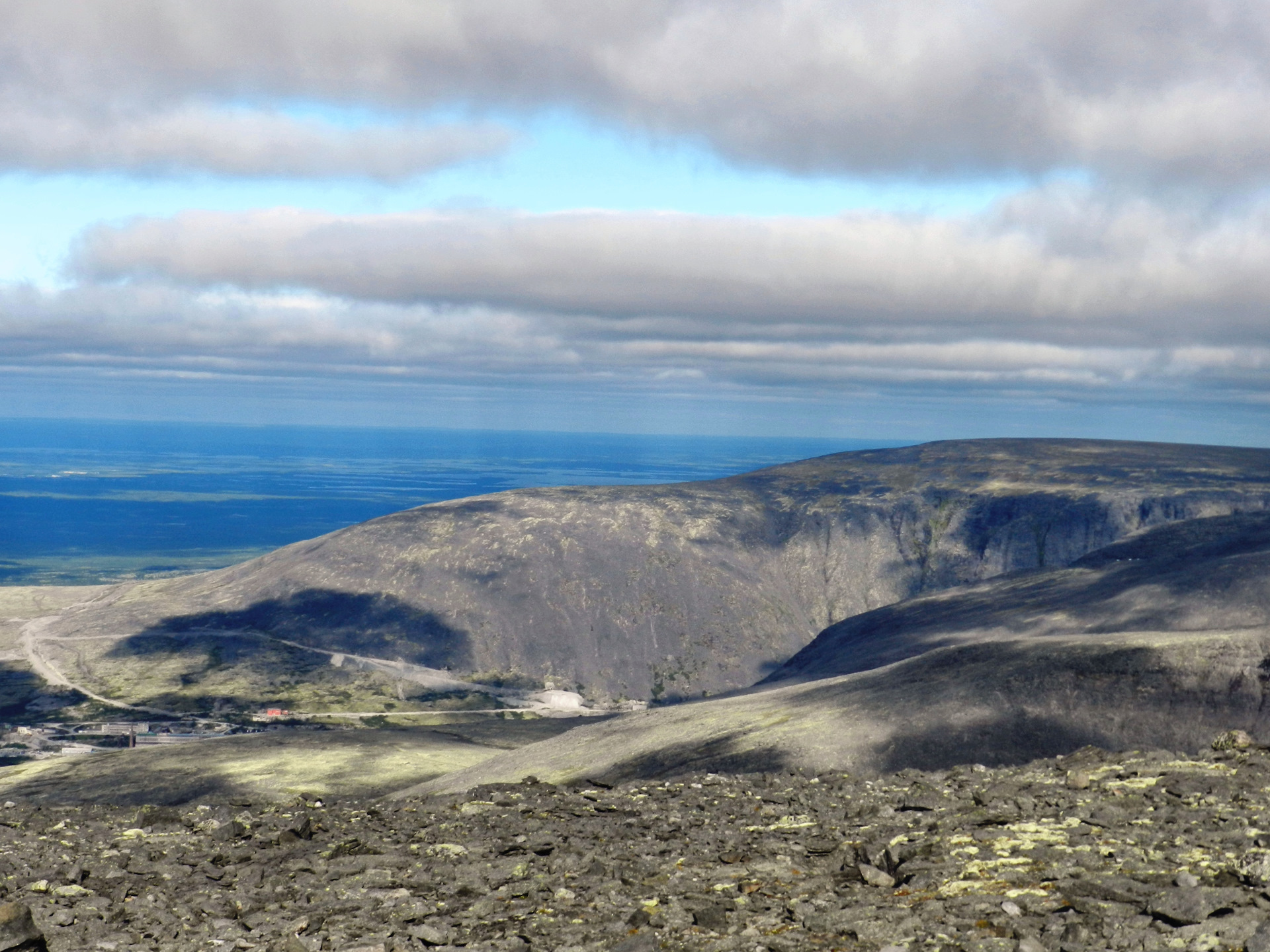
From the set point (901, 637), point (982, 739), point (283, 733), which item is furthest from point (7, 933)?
point (901, 637)

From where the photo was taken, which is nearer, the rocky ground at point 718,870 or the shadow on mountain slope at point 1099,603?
the rocky ground at point 718,870

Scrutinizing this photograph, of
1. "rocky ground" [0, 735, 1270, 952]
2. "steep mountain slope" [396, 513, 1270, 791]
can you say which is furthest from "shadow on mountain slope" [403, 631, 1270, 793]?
"rocky ground" [0, 735, 1270, 952]

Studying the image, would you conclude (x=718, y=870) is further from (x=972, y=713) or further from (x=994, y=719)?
(x=972, y=713)

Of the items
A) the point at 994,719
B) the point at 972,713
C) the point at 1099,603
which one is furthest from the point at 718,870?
the point at 1099,603

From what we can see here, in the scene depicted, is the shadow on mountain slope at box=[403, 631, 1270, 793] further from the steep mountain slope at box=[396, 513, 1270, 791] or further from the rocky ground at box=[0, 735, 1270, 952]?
the rocky ground at box=[0, 735, 1270, 952]

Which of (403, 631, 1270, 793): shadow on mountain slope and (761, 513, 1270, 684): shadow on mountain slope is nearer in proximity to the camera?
(403, 631, 1270, 793): shadow on mountain slope

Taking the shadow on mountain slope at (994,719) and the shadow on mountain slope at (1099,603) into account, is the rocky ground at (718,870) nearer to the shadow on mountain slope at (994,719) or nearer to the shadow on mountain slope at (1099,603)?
the shadow on mountain slope at (994,719)

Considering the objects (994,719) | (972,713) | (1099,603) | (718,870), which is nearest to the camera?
(718,870)

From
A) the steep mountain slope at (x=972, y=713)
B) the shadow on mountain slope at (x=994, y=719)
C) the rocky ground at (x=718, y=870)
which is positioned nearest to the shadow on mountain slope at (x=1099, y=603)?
the steep mountain slope at (x=972, y=713)

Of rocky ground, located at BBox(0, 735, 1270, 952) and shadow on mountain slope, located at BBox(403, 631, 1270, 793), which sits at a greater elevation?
rocky ground, located at BBox(0, 735, 1270, 952)

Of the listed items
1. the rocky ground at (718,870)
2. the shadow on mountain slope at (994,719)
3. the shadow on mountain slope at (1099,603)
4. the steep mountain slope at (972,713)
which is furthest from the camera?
the shadow on mountain slope at (1099,603)
